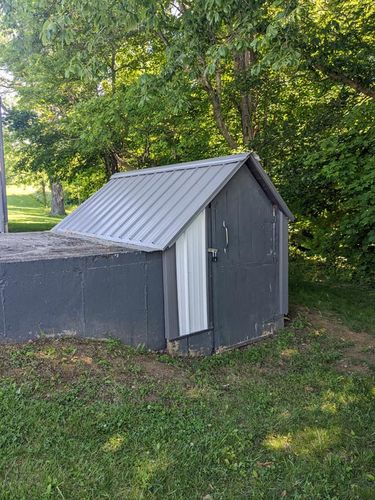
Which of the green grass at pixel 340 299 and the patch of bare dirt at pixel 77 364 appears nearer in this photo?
the patch of bare dirt at pixel 77 364

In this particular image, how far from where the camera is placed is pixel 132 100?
32.0ft

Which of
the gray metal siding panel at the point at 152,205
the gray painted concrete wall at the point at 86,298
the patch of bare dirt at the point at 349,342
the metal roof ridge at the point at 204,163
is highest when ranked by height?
the metal roof ridge at the point at 204,163

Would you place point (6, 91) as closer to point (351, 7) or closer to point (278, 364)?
point (351, 7)

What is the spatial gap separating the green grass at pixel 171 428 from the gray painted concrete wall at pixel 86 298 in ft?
0.72

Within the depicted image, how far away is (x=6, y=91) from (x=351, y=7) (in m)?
11.4

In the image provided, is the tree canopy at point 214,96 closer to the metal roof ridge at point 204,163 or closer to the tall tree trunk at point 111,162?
the tall tree trunk at point 111,162

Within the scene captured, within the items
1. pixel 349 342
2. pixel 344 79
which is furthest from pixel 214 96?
pixel 349 342

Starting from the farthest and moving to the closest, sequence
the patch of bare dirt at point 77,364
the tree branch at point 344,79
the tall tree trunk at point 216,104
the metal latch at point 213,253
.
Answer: the tall tree trunk at point 216,104 < the tree branch at point 344,79 < the metal latch at point 213,253 < the patch of bare dirt at point 77,364

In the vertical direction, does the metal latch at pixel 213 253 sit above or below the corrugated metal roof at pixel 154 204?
below

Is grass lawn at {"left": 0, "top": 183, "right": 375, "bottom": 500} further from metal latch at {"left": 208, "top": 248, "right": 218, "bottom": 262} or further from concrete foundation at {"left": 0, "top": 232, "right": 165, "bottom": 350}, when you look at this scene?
metal latch at {"left": 208, "top": 248, "right": 218, "bottom": 262}

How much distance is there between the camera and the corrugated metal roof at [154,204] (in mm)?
5531

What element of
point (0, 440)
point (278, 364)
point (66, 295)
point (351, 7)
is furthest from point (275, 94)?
point (0, 440)

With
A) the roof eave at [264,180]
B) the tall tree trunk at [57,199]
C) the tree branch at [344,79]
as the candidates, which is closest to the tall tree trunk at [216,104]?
the tree branch at [344,79]

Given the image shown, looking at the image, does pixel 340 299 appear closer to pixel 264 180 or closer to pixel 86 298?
pixel 264 180
